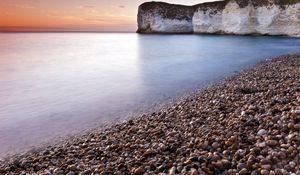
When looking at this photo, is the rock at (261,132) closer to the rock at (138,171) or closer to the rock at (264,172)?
the rock at (264,172)

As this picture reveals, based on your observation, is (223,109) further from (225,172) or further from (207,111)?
(225,172)

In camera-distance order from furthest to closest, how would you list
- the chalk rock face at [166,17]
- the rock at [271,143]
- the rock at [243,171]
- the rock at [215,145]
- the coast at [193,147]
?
the chalk rock face at [166,17], the rock at [215,145], the rock at [271,143], the coast at [193,147], the rock at [243,171]

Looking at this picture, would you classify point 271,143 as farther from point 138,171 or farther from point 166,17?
point 166,17

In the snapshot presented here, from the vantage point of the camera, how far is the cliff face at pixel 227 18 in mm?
61781

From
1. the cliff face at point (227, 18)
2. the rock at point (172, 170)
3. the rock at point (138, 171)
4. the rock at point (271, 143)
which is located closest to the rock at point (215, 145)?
the rock at point (271, 143)

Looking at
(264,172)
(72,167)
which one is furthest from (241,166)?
(72,167)

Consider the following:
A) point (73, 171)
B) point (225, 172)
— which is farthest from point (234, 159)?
point (73, 171)

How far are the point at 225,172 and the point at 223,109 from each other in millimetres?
3643

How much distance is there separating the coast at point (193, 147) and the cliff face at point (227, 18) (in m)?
59.5

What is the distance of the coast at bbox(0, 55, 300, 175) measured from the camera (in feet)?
13.6

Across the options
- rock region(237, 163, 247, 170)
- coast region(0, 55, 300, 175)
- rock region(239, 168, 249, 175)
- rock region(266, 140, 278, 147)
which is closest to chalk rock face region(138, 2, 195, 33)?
coast region(0, 55, 300, 175)

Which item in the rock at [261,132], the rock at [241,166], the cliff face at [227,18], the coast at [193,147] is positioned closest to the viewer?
the rock at [241,166]

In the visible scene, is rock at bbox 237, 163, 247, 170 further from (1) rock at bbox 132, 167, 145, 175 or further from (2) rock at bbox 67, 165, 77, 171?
(2) rock at bbox 67, 165, 77, 171

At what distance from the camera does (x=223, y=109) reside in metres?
7.48
